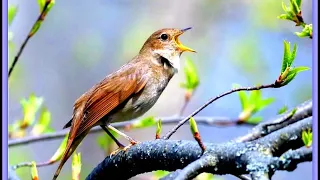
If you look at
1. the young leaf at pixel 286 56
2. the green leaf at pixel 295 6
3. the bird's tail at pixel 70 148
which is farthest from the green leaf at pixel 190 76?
the young leaf at pixel 286 56

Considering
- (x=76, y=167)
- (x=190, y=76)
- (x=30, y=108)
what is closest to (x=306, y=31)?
(x=76, y=167)

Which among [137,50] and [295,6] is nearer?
[295,6]

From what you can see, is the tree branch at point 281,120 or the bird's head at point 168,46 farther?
the bird's head at point 168,46

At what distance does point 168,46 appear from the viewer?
3.18 meters

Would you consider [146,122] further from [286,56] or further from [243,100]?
[286,56]

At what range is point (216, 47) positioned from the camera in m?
4.91

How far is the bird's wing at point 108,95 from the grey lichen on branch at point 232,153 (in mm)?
859

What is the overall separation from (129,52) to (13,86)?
1.11 m

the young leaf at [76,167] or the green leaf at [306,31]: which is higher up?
the green leaf at [306,31]

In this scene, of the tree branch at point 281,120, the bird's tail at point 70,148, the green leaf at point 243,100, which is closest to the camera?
the tree branch at point 281,120

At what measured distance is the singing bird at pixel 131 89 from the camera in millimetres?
2785

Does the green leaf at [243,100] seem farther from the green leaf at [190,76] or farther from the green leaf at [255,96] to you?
the green leaf at [190,76]

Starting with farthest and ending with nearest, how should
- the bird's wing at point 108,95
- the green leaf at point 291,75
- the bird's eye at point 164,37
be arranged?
the bird's eye at point 164,37 < the bird's wing at point 108,95 < the green leaf at point 291,75

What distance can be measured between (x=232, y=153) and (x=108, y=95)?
1452 mm
